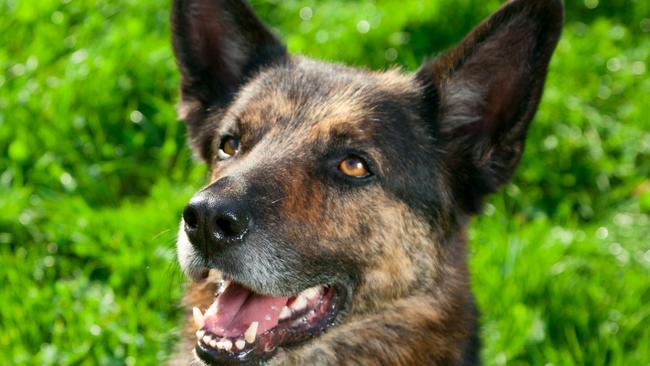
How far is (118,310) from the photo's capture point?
4812 mm

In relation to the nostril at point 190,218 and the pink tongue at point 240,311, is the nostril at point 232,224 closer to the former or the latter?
the nostril at point 190,218

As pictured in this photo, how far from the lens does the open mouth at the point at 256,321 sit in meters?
3.58

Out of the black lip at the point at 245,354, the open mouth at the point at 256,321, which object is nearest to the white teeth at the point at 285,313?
the open mouth at the point at 256,321

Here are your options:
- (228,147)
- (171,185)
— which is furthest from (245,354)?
(171,185)

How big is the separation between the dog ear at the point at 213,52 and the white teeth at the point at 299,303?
0.96 metres

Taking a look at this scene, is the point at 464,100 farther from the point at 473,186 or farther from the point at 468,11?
the point at 468,11

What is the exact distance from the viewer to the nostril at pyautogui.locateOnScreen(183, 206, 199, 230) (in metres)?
3.41

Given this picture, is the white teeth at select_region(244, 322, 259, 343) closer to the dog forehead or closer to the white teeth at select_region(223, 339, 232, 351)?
the white teeth at select_region(223, 339, 232, 351)

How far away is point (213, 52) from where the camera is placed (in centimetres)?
457

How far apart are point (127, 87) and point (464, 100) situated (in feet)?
9.14

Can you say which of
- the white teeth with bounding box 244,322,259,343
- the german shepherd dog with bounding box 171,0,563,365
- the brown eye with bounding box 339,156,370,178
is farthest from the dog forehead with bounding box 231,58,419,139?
the white teeth with bounding box 244,322,259,343

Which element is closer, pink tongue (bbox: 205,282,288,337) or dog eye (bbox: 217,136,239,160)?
pink tongue (bbox: 205,282,288,337)

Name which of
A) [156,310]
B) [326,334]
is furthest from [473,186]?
[156,310]

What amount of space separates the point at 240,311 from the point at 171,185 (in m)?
2.31
